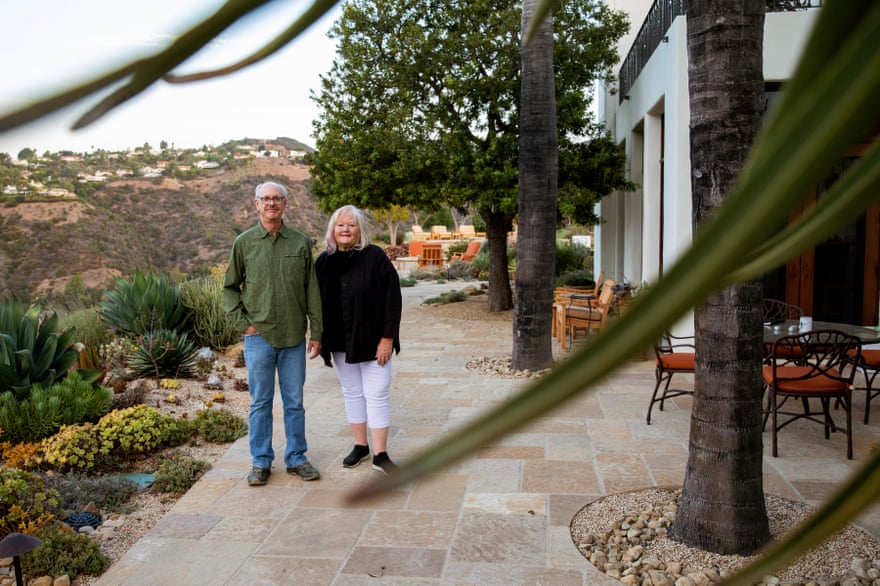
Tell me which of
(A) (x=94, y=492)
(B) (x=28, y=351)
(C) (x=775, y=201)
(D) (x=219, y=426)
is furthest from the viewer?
(D) (x=219, y=426)

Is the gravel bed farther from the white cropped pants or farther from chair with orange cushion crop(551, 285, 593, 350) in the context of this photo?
chair with orange cushion crop(551, 285, 593, 350)

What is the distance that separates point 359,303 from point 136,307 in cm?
490

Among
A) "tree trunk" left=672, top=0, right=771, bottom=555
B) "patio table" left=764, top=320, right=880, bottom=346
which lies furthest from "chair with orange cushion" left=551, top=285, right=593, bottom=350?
"tree trunk" left=672, top=0, right=771, bottom=555

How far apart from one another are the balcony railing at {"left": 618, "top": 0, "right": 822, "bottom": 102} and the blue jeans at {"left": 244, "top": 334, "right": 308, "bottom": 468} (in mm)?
6817

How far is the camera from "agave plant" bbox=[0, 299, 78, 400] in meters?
5.82

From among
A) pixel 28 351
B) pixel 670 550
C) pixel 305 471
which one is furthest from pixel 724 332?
pixel 28 351

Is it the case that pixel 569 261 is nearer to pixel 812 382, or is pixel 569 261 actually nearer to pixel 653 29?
pixel 653 29

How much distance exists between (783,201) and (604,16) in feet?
44.7

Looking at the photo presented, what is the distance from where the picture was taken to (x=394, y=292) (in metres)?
5.01

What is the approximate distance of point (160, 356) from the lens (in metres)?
8.08

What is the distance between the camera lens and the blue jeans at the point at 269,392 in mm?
4980

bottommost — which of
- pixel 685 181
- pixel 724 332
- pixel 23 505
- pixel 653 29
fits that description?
pixel 23 505

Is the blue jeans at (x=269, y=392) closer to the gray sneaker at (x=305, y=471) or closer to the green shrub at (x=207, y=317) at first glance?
the gray sneaker at (x=305, y=471)

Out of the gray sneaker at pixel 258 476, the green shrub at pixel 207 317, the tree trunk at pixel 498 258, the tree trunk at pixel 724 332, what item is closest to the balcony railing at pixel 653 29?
the tree trunk at pixel 498 258
